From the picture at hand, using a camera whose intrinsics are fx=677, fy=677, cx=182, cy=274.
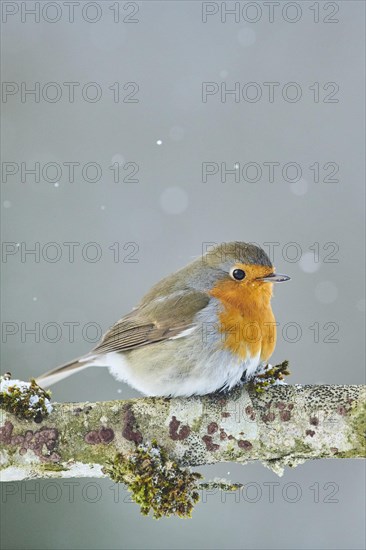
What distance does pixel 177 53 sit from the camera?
8.94 meters

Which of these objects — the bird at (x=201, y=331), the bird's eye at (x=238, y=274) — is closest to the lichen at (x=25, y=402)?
the bird at (x=201, y=331)

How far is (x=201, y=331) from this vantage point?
13.9 feet

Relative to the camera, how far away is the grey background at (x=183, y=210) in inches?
252

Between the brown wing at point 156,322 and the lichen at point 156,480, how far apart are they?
1.04 metres

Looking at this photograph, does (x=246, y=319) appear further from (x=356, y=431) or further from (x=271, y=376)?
(x=356, y=431)

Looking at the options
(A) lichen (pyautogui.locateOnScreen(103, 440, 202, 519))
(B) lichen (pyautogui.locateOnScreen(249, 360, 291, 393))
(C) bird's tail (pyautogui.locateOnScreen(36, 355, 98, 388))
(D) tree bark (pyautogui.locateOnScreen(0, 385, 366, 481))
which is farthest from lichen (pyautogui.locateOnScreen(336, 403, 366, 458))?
(C) bird's tail (pyautogui.locateOnScreen(36, 355, 98, 388))

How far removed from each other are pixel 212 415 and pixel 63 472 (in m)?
0.84

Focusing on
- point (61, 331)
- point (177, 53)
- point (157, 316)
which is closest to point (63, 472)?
point (157, 316)

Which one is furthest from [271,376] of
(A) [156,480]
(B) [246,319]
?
(A) [156,480]

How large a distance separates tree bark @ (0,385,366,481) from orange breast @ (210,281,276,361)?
0.53m

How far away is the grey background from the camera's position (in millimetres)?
6391

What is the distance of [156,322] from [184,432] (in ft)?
3.66

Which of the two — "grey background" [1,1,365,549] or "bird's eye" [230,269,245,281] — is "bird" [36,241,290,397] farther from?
"grey background" [1,1,365,549]

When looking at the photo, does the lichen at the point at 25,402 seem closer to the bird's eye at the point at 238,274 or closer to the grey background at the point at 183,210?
the bird's eye at the point at 238,274
